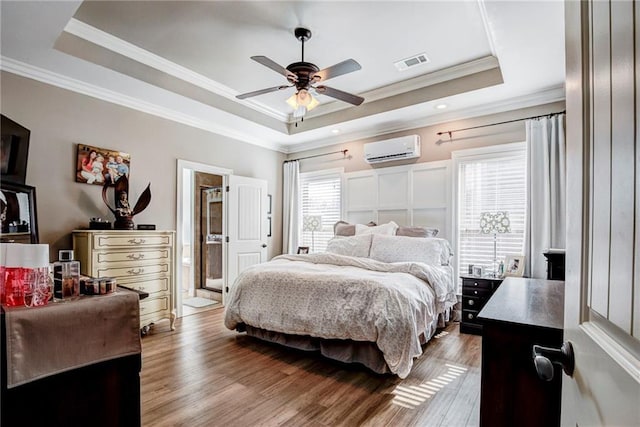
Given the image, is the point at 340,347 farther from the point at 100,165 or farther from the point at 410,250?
the point at 100,165

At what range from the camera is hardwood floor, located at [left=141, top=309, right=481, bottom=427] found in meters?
1.99

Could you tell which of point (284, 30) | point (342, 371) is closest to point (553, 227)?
point (342, 371)

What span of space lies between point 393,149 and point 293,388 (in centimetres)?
347

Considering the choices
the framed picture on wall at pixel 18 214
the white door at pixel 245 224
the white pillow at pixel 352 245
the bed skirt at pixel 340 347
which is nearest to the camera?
the framed picture on wall at pixel 18 214

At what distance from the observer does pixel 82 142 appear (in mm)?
3506

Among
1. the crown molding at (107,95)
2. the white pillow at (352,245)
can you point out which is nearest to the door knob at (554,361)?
the white pillow at (352,245)

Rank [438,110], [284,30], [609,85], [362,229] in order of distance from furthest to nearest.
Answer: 1. [362,229]
2. [438,110]
3. [284,30]
4. [609,85]

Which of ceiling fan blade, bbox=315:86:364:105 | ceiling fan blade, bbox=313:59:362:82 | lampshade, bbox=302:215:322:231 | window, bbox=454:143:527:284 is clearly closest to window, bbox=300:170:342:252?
lampshade, bbox=302:215:322:231

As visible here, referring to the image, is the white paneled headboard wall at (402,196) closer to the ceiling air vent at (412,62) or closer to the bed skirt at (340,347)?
the ceiling air vent at (412,62)

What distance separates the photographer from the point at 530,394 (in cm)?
116

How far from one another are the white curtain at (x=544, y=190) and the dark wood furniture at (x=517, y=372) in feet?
8.79

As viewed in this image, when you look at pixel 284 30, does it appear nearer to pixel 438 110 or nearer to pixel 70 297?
pixel 438 110

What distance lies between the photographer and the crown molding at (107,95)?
9.99 feet

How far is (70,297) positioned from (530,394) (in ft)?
5.60
